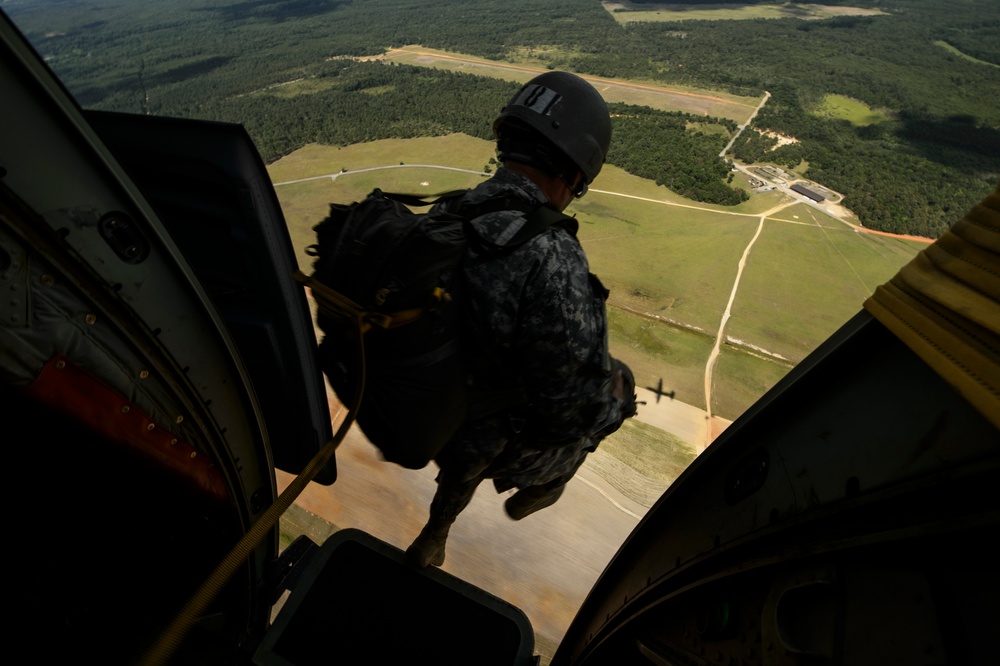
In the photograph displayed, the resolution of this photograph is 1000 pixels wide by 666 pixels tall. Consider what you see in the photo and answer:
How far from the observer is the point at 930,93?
4266 cm

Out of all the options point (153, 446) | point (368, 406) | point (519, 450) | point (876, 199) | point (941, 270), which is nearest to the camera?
point (941, 270)

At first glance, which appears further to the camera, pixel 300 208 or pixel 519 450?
pixel 300 208

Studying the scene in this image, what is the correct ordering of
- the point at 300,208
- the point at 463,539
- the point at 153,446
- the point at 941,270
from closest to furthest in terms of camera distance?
the point at 941,270
the point at 153,446
the point at 463,539
the point at 300,208

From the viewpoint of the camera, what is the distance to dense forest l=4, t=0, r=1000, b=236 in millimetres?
26703

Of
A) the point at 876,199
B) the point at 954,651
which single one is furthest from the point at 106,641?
the point at 876,199

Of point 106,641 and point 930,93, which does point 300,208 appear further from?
point 930,93

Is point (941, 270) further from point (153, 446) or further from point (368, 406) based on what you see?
point (153, 446)

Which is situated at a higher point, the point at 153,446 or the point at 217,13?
the point at 153,446

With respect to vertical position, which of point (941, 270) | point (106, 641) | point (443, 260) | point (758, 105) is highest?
point (941, 270)

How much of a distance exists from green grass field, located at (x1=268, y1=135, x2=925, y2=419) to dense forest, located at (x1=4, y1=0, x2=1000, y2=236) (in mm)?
2334

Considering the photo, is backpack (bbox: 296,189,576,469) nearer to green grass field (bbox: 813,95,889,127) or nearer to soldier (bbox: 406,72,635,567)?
soldier (bbox: 406,72,635,567)

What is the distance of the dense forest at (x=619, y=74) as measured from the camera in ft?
87.6

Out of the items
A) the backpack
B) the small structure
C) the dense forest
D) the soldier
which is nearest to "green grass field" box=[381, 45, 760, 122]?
the dense forest

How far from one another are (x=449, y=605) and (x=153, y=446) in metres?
1.76
